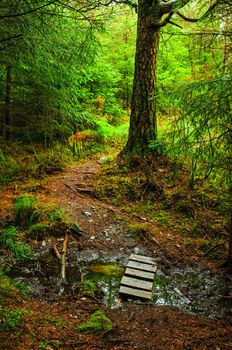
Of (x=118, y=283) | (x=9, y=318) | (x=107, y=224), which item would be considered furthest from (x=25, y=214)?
(x=9, y=318)

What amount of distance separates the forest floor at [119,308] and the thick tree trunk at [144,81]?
7.24 feet

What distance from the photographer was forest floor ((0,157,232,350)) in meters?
3.16

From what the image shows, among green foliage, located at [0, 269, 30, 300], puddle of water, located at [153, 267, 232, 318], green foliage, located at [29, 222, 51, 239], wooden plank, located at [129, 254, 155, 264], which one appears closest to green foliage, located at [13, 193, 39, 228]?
green foliage, located at [29, 222, 51, 239]

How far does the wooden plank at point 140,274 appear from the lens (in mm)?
4788

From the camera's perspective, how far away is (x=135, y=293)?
172 inches

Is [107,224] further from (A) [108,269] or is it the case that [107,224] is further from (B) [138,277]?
(B) [138,277]

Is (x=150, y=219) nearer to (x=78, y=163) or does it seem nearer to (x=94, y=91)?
(x=78, y=163)

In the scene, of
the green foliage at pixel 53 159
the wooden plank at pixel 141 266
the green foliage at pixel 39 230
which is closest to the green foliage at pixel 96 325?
the wooden plank at pixel 141 266

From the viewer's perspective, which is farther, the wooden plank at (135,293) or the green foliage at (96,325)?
the wooden plank at (135,293)

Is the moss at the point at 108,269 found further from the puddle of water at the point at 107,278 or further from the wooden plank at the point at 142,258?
the wooden plank at the point at 142,258

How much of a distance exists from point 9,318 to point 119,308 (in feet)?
4.96

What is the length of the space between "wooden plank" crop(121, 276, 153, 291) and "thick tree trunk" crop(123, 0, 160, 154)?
4.17 meters

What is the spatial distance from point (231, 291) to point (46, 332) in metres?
2.82

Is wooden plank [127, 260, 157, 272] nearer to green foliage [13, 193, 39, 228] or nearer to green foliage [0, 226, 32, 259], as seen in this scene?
green foliage [0, 226, 32, 259]
